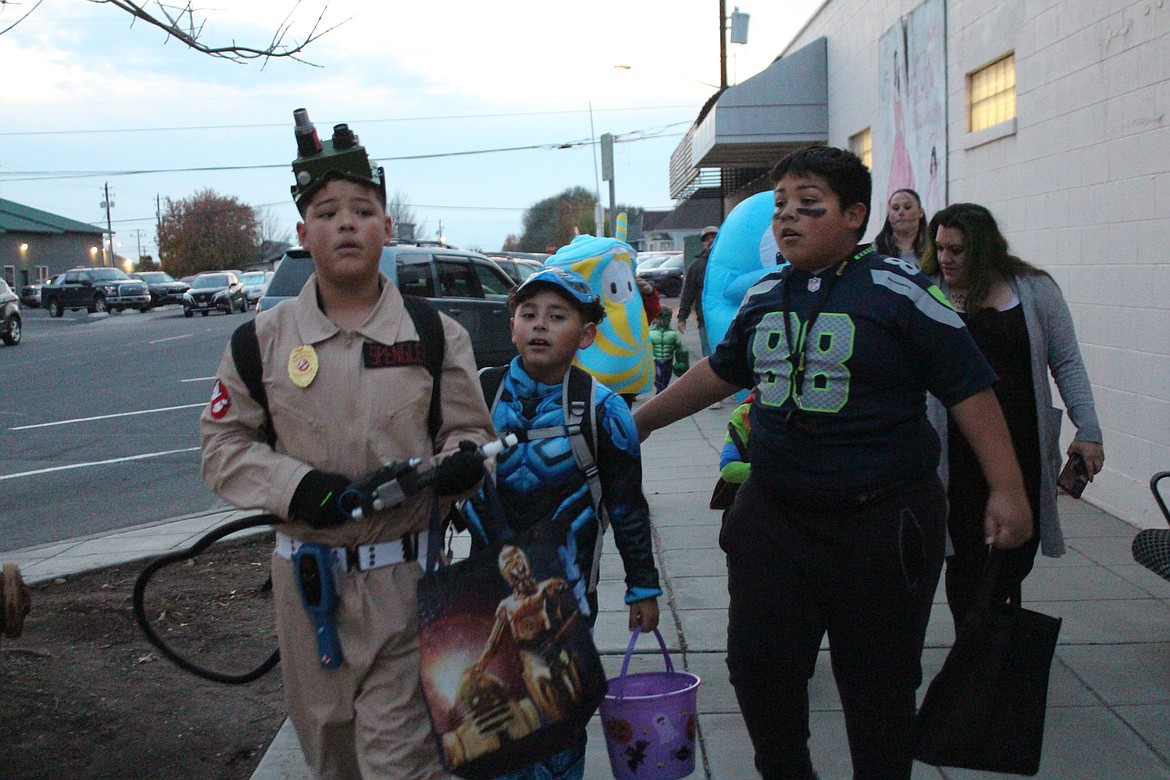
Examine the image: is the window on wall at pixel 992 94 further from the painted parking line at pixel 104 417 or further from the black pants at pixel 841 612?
the painted parking line at pixel 104 417

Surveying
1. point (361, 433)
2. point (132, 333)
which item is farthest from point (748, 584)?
point (132, 333)

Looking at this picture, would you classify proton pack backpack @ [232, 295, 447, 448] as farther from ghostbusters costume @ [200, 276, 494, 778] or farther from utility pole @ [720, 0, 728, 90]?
utility pole @ [720, 0, 728, 90]

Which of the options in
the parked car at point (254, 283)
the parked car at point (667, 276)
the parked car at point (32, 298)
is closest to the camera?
the parked car at point (667, 276)

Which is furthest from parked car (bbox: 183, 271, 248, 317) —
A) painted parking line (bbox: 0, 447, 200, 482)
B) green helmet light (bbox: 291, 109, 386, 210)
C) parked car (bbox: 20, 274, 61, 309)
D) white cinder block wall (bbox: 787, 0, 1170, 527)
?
green helmet light (bbox: 291, 109, 386, 210)

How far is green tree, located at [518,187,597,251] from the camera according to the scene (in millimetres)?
110062

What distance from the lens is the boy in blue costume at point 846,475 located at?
2.93 metres

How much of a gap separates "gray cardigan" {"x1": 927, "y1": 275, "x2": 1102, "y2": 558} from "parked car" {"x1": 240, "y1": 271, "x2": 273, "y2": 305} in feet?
149

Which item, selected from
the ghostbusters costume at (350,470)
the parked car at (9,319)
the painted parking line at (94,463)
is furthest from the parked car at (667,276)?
the ghostbusters costume at (350,470)

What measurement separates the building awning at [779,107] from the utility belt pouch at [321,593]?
597 inches

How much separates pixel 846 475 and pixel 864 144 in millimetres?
12456

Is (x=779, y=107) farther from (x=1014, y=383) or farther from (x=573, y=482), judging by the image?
(x=573, y=482)

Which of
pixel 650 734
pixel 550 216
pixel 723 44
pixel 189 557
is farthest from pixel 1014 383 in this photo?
pixel 550 216

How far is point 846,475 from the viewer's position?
2.92 metres

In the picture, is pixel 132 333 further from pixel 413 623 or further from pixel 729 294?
pixel 413 623
